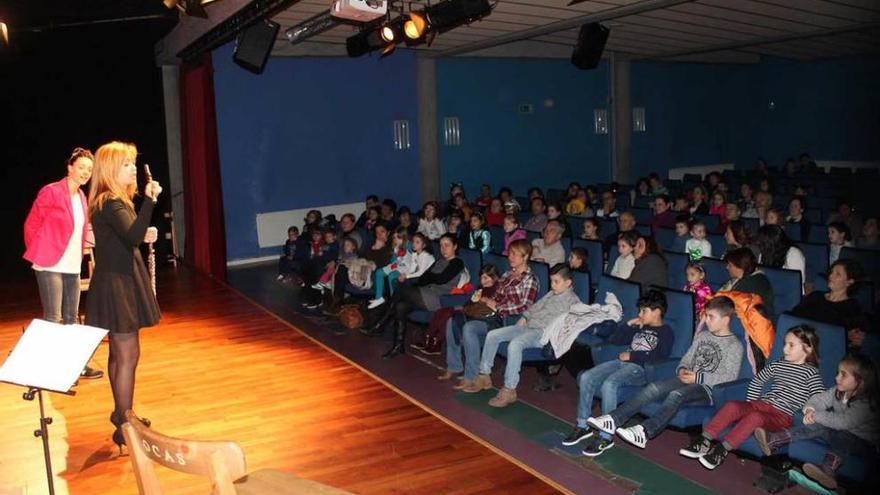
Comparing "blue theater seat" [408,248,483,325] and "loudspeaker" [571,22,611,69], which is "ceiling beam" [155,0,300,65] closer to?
"blue theater seat" [408,248,483,325]

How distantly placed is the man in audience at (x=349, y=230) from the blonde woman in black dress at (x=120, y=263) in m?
4.24

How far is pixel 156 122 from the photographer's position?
11.2m

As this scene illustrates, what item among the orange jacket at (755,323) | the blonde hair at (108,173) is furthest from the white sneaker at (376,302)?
the blonde hair at (108,173)

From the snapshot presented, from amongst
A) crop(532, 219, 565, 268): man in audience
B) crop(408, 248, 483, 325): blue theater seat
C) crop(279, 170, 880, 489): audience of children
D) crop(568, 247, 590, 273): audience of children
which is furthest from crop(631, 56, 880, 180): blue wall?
crop(568, 247, 590, 273): audience of children

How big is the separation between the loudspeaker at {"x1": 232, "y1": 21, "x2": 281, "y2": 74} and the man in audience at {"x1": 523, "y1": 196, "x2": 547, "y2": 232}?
334cm

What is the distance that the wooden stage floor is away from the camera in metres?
4.05

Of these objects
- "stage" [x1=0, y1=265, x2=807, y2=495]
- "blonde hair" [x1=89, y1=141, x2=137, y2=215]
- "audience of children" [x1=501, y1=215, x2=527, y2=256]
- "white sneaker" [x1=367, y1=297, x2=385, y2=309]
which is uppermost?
"blonde hair" [x1=89, y1=141, x2=137, y2=215]

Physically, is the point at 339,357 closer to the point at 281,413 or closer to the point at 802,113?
the point at 281,413

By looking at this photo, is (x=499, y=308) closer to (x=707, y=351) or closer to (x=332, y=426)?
(x=332, y=426)

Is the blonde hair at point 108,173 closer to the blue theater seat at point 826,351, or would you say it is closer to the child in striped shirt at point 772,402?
the child in striped shirt at point 772,402

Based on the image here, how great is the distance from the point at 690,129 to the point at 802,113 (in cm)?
262

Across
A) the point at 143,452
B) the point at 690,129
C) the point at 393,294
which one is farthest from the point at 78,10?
the point at 690,129

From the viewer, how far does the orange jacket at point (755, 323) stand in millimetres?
4383

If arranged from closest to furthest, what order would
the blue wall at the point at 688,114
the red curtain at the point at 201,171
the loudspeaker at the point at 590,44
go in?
the red curtain at the point at 201,171, the loudspeaker at the point at 590,44, the blue wall at the point at 688,114
